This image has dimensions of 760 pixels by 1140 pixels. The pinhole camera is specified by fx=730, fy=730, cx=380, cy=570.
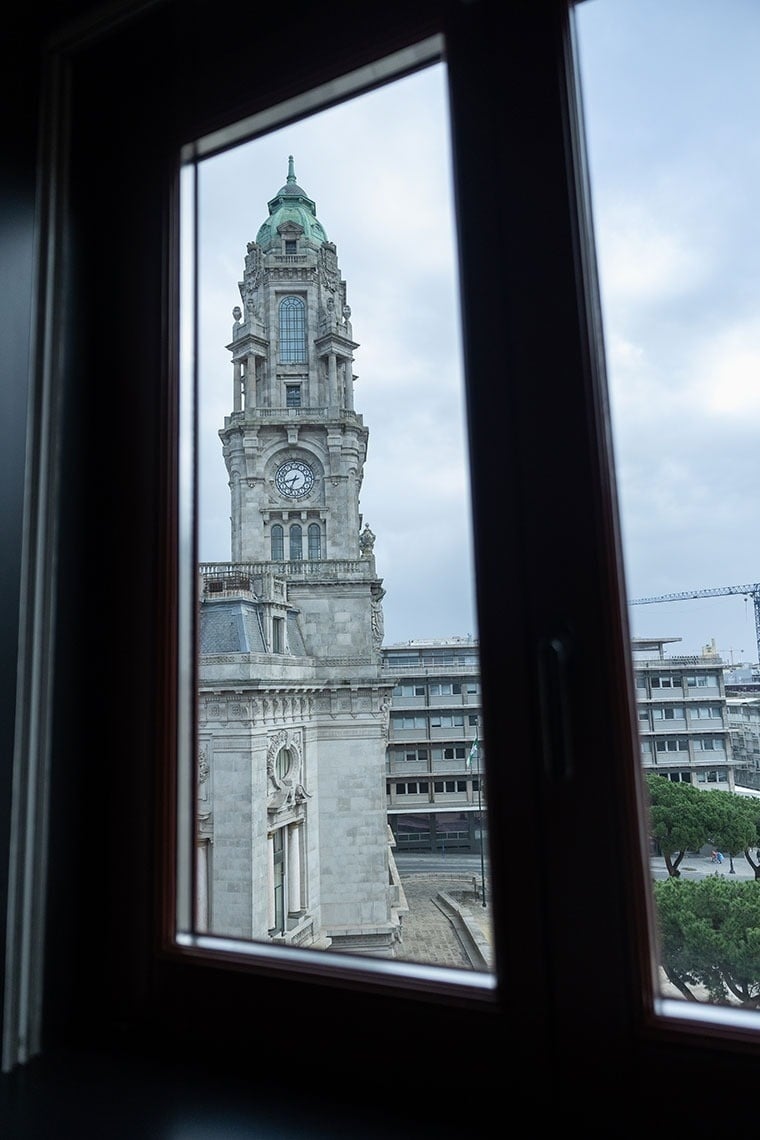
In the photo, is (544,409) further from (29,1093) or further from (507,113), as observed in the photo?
(29,1093)

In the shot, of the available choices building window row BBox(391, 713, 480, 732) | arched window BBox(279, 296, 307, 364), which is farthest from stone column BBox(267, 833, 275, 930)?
arched window BBox(279, 296, 307, 364)

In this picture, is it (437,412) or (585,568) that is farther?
(437,412)

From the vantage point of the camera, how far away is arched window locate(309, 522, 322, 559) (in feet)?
23.2

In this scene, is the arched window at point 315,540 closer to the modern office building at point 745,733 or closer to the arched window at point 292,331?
the arched window at point 292,331

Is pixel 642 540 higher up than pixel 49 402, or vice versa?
pixel 49 402

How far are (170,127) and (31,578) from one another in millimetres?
649

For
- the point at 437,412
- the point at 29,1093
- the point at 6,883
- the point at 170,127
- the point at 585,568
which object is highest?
the point at 170,127

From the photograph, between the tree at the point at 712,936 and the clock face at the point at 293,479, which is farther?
the clock face at the point at 293,479

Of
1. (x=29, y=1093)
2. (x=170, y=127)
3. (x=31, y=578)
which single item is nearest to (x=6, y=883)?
(x=29, y=1093)

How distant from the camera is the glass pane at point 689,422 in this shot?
0.73 metres

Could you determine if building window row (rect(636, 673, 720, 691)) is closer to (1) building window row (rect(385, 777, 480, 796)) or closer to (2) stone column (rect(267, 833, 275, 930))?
(1) building window row (rect(385, 777, 480, 796))

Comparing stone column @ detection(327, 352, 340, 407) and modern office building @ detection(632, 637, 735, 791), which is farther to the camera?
stone column @ detection(327, 352, 340, 407)

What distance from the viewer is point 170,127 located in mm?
1011

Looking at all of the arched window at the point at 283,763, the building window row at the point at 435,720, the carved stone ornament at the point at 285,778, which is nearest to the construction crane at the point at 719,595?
the building window row at the point at 435,720
